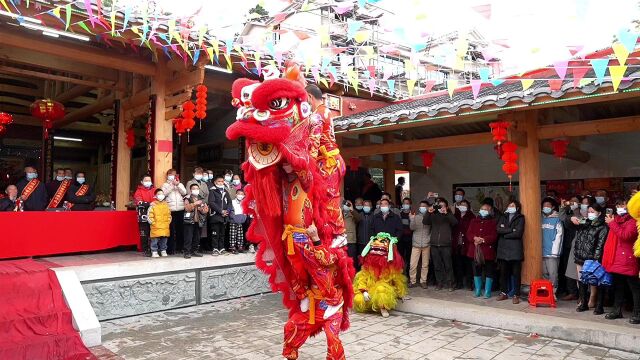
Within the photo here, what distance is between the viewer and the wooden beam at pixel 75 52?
639cm

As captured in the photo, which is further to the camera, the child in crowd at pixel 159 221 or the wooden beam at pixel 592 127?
the child in crowd at pixel 159 221

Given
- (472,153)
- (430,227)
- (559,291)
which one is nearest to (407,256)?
(430,227)

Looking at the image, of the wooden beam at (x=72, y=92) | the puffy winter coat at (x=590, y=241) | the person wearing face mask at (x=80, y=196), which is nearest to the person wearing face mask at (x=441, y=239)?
the puffy winter coat at (x=590, y=241)

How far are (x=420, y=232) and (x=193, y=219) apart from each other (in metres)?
3.94

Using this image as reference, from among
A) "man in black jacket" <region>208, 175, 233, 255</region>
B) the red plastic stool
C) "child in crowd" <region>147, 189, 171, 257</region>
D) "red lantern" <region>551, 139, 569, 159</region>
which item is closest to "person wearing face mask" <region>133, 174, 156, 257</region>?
"child in crowd" <region>147, 189, 171, 257</region>

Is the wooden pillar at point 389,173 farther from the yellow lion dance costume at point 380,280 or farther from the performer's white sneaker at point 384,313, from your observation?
the performer's white sneaker at point 384,313

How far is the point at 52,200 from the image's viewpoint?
778cm

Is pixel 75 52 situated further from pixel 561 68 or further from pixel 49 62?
pixel 561 68

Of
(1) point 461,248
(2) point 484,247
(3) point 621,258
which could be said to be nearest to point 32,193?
(1) point 461,248

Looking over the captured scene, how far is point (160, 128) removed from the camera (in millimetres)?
7848

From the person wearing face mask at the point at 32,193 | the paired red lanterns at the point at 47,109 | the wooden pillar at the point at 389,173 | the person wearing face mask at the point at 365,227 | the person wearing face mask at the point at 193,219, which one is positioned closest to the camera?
the person wearing face mask at the point at 193,219

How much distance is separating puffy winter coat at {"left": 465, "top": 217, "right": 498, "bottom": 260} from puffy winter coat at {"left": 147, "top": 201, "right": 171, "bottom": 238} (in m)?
4.89

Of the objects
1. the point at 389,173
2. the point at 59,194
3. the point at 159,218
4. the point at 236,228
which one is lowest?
the point at 236,228

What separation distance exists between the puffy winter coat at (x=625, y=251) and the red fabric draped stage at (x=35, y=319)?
610 cm
